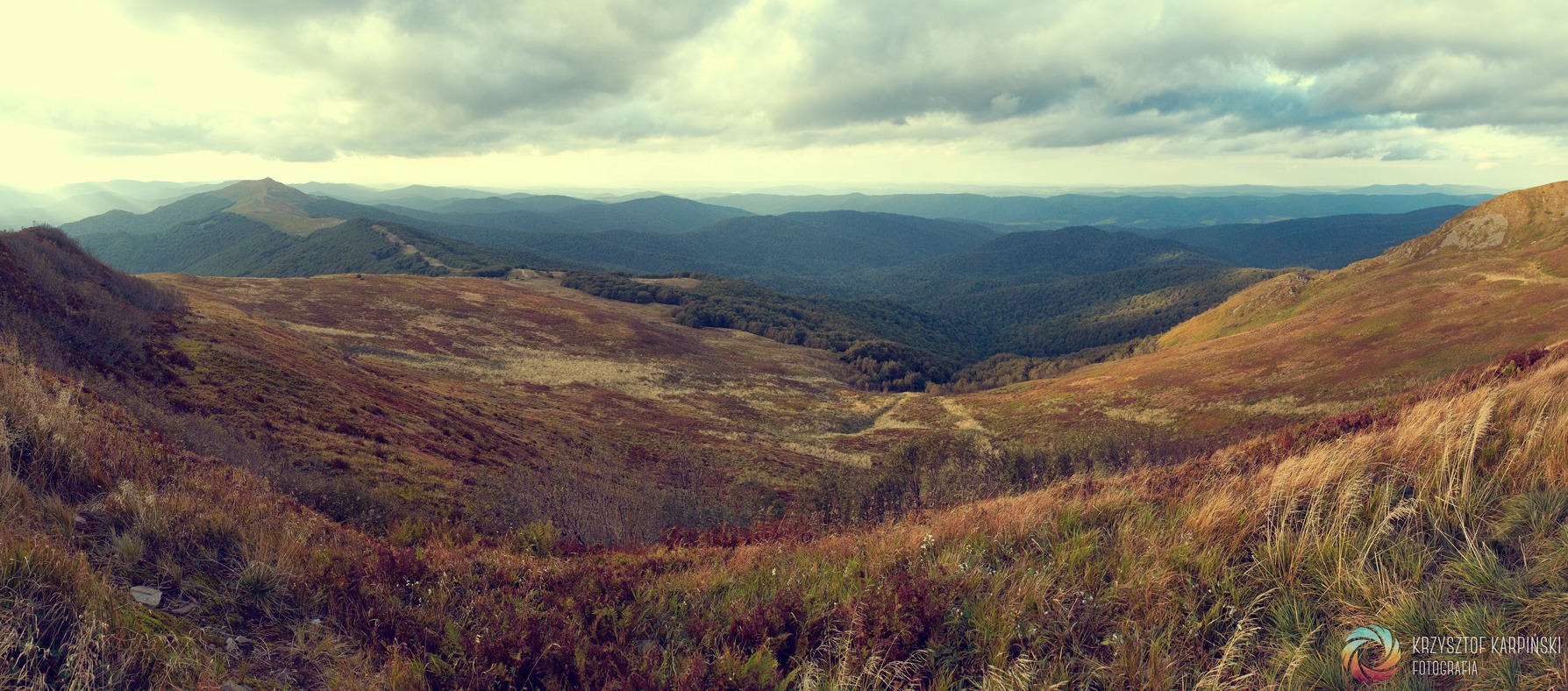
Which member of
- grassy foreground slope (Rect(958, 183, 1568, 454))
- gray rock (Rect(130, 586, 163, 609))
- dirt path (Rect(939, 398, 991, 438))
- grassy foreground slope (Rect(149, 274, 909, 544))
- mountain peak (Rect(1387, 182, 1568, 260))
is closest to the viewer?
gray rock (Rect(130, 586, 163, 609))

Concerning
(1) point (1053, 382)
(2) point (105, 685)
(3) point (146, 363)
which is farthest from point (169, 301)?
(1) point (1053, 382)

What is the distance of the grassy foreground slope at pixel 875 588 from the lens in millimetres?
4328

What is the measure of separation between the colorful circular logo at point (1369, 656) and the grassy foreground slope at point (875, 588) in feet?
0.31

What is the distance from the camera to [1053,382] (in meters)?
104

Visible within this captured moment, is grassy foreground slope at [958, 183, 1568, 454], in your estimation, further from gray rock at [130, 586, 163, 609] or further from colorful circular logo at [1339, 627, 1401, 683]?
gray rock at [130, 586, 163, 609]

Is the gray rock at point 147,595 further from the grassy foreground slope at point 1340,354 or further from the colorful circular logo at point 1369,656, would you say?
the grassy foreground slope at point 1340,354

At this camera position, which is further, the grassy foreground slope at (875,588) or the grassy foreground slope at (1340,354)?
the grassy foreground slope at (1340,354)

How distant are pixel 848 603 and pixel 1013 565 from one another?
1.77 meters

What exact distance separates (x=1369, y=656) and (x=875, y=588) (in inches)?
140

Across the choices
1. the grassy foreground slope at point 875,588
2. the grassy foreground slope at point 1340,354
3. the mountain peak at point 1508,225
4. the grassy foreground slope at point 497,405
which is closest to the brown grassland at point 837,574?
the grassy foreground slope at point 875,588

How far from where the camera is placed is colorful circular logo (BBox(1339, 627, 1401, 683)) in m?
4.14

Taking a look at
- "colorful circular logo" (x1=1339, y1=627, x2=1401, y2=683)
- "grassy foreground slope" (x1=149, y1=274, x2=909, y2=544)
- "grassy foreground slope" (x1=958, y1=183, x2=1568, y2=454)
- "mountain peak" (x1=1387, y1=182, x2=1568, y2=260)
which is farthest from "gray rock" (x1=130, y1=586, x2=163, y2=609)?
"mountain peak" (x1=1387, y1=182, x2=1568, y2=260)

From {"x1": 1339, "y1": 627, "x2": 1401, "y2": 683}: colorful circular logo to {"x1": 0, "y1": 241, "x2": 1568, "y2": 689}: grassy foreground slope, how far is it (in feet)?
0.31

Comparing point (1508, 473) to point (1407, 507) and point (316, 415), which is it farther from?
point (316, 415)
